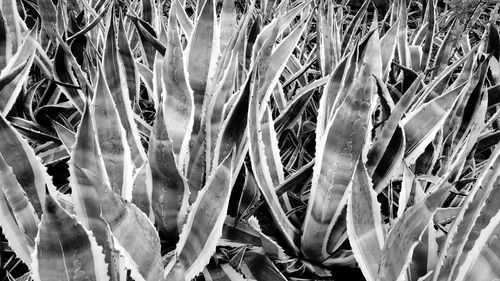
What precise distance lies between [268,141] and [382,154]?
Answer: 193 millimetres

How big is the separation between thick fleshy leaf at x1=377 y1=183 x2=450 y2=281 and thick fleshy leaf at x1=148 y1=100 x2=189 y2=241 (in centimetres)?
29

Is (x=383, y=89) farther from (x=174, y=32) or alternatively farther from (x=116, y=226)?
(x=116, y=226)

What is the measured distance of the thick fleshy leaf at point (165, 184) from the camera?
0.69m

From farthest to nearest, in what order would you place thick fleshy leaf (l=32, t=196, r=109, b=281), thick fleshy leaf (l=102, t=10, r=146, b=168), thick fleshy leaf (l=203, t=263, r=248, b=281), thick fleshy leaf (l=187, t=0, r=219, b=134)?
thick fleshy leaf (l=187, t=0, r=219, b=134) → thick fleshy leaf (l=102, t=10, r=146, b=168) → thick fleshy leaf (l=203, t=263, r=248, b=281) → thick fleshy leaf (l=32, t=196, r=109, b=281)

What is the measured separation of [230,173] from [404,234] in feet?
0.77

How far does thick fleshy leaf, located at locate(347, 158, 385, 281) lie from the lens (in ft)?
2.23

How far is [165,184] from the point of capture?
0.73 m

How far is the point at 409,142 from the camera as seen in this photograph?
0.92 metres

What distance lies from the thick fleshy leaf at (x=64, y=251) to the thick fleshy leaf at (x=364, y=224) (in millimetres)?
326

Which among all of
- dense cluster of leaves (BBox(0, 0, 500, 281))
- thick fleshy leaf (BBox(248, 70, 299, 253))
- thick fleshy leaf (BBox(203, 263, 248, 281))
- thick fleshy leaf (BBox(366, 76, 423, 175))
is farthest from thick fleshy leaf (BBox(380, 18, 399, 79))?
thick fleshy leaf (BBox(203, 263, 248, 281))

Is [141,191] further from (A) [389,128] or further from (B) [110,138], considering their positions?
(A) [389,128]

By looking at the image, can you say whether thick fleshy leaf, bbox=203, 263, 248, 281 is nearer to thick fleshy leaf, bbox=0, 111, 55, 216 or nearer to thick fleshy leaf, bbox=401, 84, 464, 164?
thick fleshy leaf, bbox=0, 111, 55, 216

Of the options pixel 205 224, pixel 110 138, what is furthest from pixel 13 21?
pixel 205 224

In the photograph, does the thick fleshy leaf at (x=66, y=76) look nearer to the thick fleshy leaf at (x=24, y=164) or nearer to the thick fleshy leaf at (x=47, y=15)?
the thick fleshy leaf at (x=47, y=15)
